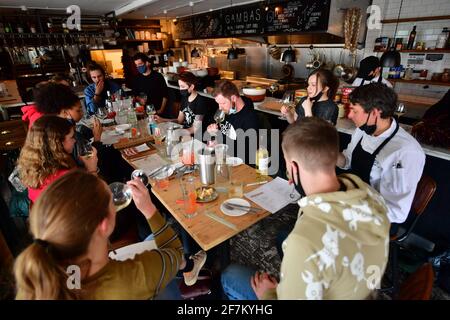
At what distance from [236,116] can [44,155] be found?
1761 millimetres

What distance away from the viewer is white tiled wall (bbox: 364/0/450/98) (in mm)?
4242

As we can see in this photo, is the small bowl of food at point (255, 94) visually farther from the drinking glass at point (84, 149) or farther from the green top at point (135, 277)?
the green top at point (135, 277)

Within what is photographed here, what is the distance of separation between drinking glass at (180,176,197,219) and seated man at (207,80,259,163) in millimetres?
767

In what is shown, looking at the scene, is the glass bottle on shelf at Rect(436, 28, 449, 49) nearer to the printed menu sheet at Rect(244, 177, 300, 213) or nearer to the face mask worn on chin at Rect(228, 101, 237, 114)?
the face mask worn on chin at Rect(228, 101, 237, 114)

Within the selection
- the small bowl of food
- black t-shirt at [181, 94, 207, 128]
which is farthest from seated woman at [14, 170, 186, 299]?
the small bowl of food

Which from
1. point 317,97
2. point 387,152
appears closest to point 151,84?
point 317,97

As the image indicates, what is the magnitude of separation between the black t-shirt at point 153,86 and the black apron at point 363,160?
3.64 meters

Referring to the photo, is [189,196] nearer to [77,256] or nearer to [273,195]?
[273,195]

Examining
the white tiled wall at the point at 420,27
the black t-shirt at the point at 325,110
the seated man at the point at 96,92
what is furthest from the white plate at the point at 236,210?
the white tiled wall at the point at 420,27

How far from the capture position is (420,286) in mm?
912

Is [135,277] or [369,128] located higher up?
[369,128]

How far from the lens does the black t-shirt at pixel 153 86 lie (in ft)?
15.3

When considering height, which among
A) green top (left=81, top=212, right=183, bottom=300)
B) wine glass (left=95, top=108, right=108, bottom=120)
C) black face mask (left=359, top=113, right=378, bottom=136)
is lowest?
green top (left=81, top=212, right=183, bottom=300)
